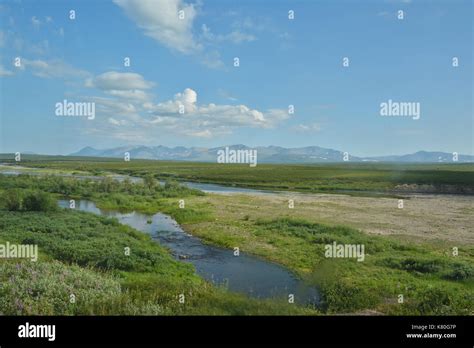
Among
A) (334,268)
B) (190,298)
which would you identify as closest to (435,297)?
(334,268)

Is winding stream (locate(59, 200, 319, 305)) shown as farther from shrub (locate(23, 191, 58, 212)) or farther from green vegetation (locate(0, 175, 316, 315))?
shrub (locate(23, 191, 58, 212))

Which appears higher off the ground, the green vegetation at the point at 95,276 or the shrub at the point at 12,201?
the shrub at the point at 12,201

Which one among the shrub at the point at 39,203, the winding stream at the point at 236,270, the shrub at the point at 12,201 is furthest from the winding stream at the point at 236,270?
the shrub at the point at 12,201

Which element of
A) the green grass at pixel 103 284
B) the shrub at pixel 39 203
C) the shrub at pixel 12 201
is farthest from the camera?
the shrub at pixel 12 201

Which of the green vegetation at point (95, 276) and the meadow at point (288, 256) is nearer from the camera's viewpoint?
the green vegetation at point (95, 276)

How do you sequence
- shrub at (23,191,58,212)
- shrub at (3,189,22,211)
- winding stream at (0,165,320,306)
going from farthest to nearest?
shrub at (3,189,22,211), shrub at (23,191,58,212), winding stream at (0,165,320,306)

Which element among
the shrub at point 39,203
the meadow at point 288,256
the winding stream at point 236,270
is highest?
the shrub at point 39,203

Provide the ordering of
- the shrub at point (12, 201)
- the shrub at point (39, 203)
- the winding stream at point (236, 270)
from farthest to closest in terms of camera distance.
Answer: the shrub at point (12, 201) < the shrub at point (39, 203) < the winding stream at point (236, 270)

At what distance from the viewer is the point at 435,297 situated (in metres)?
12.4

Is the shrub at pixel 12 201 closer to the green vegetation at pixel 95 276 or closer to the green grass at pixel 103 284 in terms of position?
the green vegetation at pixel 95 276

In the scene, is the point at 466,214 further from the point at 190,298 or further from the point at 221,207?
the point at 190,298

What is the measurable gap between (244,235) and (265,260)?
18.2ft

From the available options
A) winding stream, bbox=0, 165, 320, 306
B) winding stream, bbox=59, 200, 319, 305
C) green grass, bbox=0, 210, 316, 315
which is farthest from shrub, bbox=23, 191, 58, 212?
winding stream, bbox=0, 165, 320, 306
